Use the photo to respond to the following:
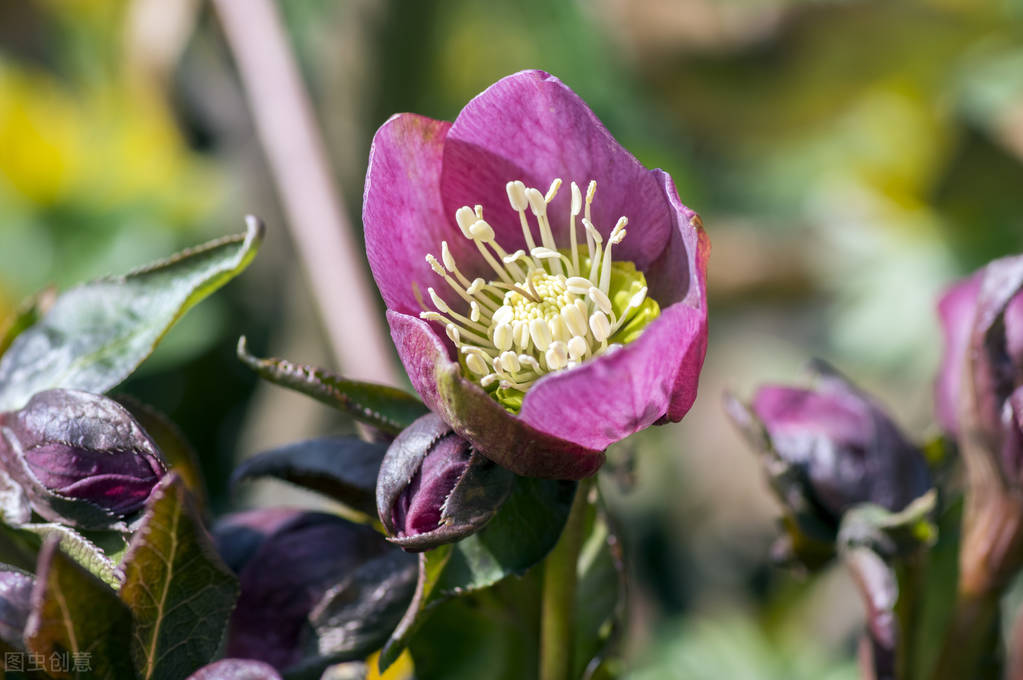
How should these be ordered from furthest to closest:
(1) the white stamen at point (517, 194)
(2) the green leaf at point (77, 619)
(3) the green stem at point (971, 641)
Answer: (3) the green stem at point (971, 641), (1) the white stamen at point (517, 194), (2) the green leaf at point (77, 619)

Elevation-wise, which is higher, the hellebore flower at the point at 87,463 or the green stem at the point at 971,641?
the hellebore flower at the point at 87,463

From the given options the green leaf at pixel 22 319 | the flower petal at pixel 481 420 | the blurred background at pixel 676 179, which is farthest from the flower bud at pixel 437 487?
the blurred background at pixel 676 179

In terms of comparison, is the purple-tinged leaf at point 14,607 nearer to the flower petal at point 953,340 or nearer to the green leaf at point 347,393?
the green leaf at point 347,393

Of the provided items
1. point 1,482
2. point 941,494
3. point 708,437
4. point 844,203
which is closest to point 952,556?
point 941,494

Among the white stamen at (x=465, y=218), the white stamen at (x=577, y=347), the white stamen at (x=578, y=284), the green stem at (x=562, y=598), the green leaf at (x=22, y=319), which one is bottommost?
the green stem at (x=562, y=598)

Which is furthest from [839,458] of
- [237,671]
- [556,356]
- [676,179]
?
[676,179]

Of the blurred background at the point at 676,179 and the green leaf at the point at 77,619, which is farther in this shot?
the blurred background at the point at 676,179

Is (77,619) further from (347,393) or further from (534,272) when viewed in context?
(534,272)
